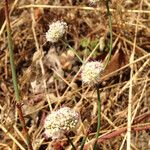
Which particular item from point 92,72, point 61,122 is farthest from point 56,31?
point 61,122

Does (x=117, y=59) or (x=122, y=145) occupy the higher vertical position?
(x=117, y=59)

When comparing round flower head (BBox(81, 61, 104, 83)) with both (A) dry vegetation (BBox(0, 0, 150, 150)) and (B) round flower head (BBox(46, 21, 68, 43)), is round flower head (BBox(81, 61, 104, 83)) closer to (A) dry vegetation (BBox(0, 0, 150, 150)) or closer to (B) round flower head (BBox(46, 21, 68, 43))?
(B) round flower head (BBox(46, 21, 68, 43))

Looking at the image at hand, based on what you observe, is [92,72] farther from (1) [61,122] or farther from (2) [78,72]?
(2) [78,72]

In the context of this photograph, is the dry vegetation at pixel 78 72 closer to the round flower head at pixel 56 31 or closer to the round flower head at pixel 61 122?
the round flower head at pixel 56 31

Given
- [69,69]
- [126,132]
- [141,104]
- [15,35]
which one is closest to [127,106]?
[141,104]

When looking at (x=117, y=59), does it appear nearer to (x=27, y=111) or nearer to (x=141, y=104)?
(x=141, y=104)
